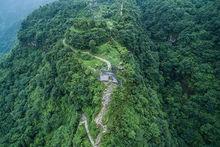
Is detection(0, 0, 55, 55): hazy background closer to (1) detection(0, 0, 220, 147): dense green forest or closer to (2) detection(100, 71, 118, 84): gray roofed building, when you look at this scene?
(1) detection(0, 0, 220, 147): dense green forest

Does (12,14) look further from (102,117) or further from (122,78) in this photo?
(102,117)

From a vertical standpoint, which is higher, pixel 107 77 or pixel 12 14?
pixel 107 77

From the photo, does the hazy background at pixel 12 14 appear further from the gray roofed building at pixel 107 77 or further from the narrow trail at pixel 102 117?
the narrow trail at pixel 102 117

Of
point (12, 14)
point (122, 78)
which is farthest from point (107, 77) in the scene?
point (12, 14)

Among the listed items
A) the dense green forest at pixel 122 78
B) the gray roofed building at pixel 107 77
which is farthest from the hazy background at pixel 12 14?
the gray roofed building at pixel 107 77

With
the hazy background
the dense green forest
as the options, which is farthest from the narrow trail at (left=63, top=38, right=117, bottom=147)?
the hazy background

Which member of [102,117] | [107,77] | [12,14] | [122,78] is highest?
[107,77]

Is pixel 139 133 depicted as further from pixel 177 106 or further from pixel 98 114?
pixel 177 106
